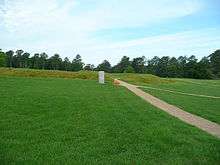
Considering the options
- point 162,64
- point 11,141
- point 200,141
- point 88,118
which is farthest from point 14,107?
point 162,64

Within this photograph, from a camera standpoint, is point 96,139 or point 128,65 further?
point 128,65

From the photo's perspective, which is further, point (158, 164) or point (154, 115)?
point (154, 115)

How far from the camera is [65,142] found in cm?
877

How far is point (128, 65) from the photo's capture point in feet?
374

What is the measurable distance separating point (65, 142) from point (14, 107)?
5609 mm

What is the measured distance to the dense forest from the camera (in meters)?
102

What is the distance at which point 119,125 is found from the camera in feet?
37.4

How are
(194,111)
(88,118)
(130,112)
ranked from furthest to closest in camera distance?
(194,111), (130,112), (88,118)

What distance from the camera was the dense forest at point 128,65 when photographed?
102000mm

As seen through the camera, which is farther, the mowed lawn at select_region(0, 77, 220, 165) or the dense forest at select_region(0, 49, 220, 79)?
the dense forest at select_region(0, 49, 220, 79)

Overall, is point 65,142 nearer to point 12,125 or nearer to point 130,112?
point 12,125

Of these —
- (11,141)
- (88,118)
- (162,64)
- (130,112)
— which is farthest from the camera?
(162,64)

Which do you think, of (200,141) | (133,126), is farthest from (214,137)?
(133,126)

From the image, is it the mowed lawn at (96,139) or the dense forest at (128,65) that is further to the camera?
the dense forest at (128,65)
